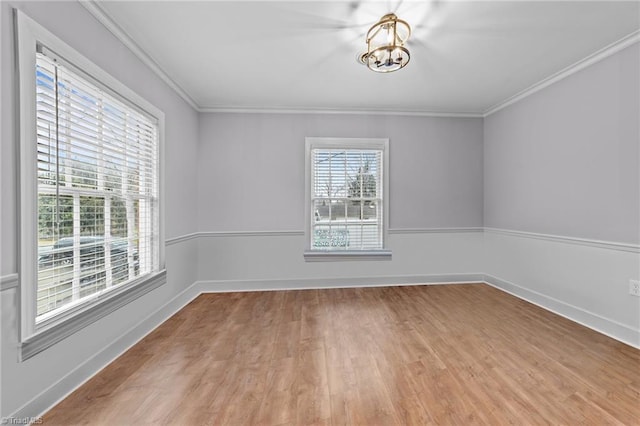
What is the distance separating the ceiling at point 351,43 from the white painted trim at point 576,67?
60 mm

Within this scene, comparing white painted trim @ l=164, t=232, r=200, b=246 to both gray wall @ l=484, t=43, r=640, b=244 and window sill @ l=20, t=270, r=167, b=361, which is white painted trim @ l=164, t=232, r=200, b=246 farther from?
gray wall @ l=484, t=43, r=640, b=244

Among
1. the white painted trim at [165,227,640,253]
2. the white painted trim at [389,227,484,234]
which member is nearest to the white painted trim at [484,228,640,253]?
the white painted trim at [165,227,640,253]

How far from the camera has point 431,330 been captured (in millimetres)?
2584

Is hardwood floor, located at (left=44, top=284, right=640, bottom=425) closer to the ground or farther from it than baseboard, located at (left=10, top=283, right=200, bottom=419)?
closer to the ground

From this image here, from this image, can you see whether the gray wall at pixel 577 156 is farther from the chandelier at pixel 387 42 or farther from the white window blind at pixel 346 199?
the chandelier at pixel 387 42

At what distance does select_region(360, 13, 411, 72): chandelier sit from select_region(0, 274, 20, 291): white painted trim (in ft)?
8.55

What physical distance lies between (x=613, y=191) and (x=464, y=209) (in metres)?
1.75

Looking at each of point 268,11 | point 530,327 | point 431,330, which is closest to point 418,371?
point 431,330

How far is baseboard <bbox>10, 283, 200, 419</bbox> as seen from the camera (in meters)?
1.51

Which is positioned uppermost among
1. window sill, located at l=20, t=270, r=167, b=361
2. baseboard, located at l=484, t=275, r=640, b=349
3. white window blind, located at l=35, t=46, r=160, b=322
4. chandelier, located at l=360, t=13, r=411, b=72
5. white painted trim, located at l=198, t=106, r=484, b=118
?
white painted trim, located at l=198, t=106, r=484, b=118

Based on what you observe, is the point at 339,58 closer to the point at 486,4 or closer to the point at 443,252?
the point at 486,4

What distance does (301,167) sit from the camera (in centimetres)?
392

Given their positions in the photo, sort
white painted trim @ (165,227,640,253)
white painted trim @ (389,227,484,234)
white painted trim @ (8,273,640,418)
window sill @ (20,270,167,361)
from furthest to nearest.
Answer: white painted trim @ (389,227,484,234) < white painted trim @ (165,227,640,253) < white painted trim @ (8,273,640,418) < window sill @ (20,270,167,361)

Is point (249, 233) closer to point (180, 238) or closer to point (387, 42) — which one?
point (180, 238)
